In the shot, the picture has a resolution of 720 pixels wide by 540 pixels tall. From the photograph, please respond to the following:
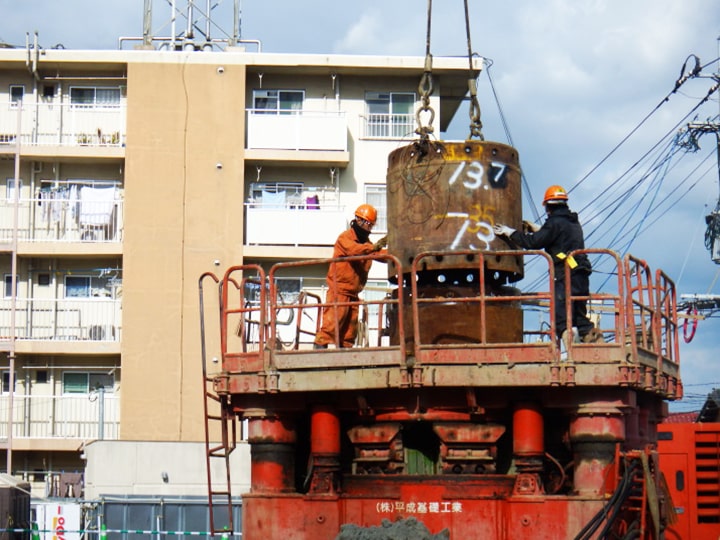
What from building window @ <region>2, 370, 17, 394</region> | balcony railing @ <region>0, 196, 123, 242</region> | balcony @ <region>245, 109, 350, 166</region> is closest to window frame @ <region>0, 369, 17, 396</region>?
building window @ <region>2, 370, 17, 394</region>

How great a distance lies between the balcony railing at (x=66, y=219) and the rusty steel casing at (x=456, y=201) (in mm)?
29068

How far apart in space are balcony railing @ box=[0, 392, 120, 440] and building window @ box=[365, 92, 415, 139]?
1365cm

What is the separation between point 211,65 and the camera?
144 feet

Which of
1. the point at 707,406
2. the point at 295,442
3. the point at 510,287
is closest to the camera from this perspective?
the point at 295,442

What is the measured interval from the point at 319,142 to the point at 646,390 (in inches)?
1204

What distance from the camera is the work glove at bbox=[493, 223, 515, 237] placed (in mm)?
15406

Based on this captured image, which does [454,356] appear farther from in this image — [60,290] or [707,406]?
[60,290]

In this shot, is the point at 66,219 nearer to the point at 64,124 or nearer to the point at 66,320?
the point at 64,124

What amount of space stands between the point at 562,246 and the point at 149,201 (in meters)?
29.4

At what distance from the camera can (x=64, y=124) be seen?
44781 mm

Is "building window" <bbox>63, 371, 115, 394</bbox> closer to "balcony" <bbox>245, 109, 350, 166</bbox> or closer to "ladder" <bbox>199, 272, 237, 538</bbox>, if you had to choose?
"ladder" <bbox>199, 272, 237, 538</bbox>

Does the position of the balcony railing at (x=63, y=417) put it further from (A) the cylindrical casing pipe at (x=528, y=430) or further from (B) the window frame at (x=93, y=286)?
(A) the cylindrical casing pipe at (x=528, y=430)

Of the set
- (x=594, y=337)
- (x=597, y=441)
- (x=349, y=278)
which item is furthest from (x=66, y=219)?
(x=597, y=441)

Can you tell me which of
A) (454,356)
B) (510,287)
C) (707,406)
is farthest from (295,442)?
(707,406)
